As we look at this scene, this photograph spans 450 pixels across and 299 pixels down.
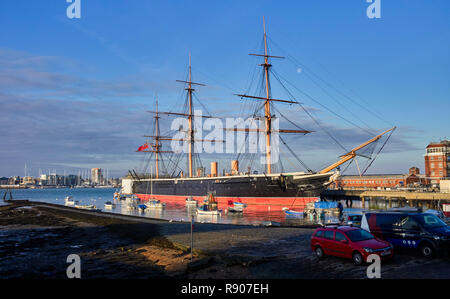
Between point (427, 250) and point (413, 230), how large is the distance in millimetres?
914

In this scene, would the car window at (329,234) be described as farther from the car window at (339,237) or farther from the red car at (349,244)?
the car window at (339,237)

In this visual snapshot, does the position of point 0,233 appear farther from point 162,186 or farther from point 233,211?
point 162,186

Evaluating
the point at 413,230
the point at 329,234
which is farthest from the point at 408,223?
the point at 329,234

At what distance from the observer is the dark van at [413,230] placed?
507 inches

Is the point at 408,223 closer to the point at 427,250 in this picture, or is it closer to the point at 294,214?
the point at 427,250

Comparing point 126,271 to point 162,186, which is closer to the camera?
point 126,271

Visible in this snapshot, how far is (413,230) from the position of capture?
13.6 meters

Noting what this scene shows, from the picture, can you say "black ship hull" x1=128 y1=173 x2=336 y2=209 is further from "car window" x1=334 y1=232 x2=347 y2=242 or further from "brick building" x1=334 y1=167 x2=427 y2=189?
"brick building" x1=334 y1=167 x2=427 y2=189

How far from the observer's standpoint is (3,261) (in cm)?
1622

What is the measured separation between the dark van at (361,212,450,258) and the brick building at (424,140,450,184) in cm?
8835

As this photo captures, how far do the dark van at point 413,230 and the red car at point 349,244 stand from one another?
1.64 meters

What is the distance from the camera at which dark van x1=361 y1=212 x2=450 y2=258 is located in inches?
507
